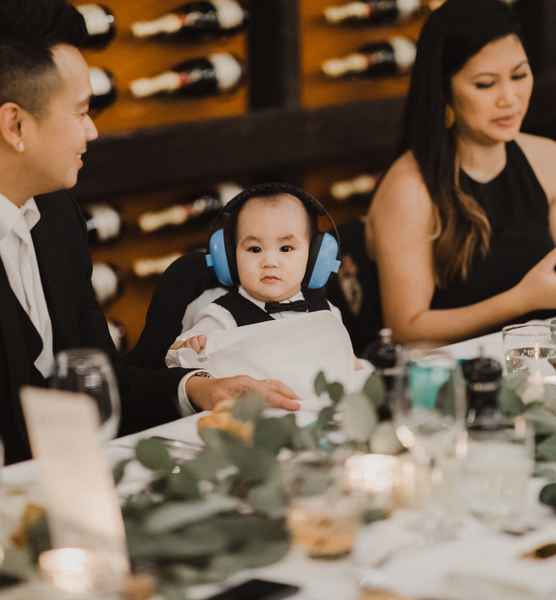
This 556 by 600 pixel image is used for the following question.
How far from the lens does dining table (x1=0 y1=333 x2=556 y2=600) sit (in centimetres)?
153

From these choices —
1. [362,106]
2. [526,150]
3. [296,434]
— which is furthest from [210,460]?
[362,106]

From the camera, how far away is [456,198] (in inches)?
139

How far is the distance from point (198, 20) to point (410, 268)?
4.41 ft

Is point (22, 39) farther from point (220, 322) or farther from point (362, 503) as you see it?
point (362, 503)

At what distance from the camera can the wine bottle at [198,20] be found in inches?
170

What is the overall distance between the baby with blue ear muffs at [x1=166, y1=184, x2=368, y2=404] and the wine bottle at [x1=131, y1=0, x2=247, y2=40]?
1.60 meters

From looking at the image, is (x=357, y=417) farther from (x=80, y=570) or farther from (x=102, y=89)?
(x=102, y=89)

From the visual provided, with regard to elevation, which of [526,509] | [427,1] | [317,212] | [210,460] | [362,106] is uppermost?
[427,1]

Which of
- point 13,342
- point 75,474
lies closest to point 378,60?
point 13,342

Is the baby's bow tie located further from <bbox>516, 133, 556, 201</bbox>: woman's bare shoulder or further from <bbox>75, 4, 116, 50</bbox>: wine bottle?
<bbox>75, 4, 116, 50</bbox>: wine bottle

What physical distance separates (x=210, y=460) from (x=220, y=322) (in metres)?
1.16

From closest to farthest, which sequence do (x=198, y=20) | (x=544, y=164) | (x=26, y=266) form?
(x=26, y=266) < (x=544, y=164) < (x=198, y=20)

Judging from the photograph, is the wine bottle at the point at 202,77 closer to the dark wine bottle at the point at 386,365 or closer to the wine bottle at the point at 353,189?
the wine bottle at the point at 353,189

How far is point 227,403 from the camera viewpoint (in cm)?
205
